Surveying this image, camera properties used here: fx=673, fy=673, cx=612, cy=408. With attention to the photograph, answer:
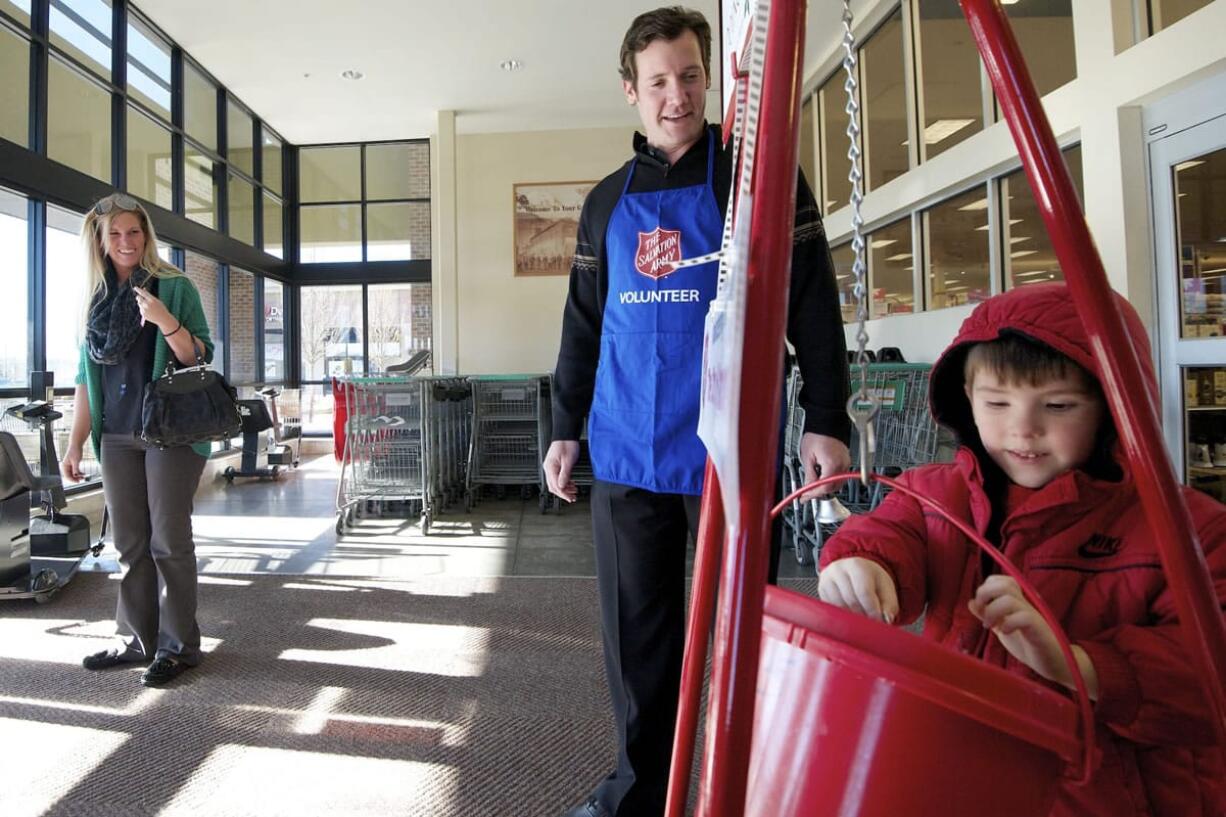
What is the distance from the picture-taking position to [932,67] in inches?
196

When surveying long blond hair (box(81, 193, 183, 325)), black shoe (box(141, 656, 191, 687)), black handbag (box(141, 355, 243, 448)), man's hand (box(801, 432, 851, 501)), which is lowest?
black shoe (box(141, 656, 191, 687))

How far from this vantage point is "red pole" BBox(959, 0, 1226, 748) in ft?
1.59

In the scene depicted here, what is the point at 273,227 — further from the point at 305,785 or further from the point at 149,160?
the point at 305,785

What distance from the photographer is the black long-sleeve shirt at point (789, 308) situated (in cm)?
121

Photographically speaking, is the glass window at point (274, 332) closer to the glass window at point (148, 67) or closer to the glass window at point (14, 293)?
the glass window at point (148, 67)

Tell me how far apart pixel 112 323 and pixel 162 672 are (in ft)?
3.89

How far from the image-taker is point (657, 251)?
1274 millimetres

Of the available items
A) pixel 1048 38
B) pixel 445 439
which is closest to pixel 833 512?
pixel 1048 38

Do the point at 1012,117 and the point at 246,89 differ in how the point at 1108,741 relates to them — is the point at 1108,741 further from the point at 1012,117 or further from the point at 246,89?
the point at 246,89

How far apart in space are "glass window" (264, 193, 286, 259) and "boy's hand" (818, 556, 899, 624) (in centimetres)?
958

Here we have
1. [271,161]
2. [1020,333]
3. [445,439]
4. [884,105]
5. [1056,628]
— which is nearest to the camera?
[1056,628]

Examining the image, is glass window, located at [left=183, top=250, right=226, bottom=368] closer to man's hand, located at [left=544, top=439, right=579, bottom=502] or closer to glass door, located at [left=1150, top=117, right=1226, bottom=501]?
man's hand, located at [left=544, top=439, right=579, bottom=502]

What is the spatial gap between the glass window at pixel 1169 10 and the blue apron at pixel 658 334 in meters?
2.90

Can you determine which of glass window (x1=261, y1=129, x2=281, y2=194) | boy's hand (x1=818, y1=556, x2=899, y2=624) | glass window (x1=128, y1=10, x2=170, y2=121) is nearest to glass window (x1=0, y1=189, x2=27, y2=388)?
glass window (x1=128, y1=10, x2=170, y2=121)
